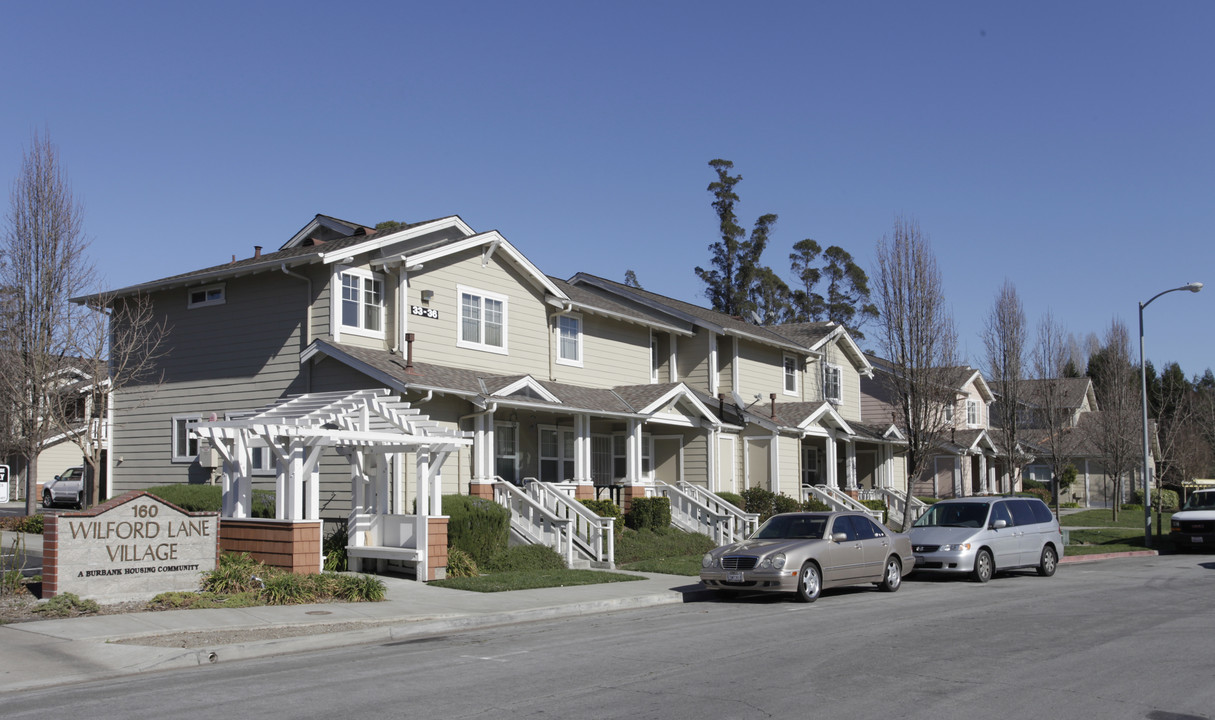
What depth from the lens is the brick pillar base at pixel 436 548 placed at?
17.5 metres

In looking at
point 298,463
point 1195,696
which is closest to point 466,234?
point 298,463

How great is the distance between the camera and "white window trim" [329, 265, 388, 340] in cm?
2138

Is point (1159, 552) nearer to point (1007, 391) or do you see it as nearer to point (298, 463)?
point (1007, 391)

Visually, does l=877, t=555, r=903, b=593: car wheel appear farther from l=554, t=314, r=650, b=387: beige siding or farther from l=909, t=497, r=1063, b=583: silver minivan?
l=554, t=314, r=650, b=387: beige siding

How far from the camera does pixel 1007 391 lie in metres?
37.3

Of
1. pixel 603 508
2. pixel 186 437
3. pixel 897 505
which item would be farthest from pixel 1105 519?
pixel 186 437

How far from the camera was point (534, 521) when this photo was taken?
21344 millimetres

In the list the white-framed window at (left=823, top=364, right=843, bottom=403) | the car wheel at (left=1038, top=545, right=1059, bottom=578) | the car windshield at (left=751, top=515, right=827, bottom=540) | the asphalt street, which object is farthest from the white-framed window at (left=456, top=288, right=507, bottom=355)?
the white-framed window at (left=823, top=364, right=843, bottom=403)

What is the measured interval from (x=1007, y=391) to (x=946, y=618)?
84.0ft

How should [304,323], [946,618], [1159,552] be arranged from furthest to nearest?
[1159,552] → [304,323] → [946,618]

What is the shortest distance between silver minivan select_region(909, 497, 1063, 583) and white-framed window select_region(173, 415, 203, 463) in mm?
Result: 15837

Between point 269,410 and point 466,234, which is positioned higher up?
point 466,234

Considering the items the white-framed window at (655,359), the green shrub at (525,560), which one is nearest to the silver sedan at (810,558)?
the green shrub at (525,560)

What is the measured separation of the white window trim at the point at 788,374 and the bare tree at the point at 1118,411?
13988 mm
